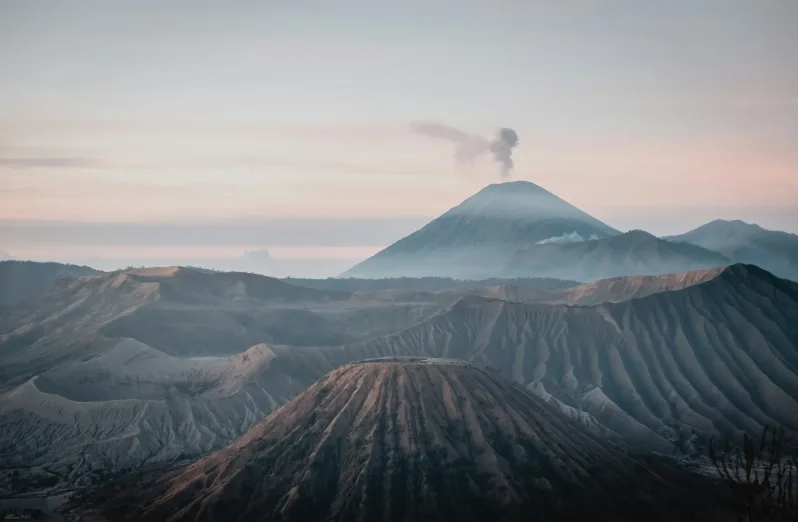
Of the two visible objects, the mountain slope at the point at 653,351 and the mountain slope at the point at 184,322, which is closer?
the mountain slope at the point at 653,351

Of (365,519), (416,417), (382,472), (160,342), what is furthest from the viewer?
(160,342)

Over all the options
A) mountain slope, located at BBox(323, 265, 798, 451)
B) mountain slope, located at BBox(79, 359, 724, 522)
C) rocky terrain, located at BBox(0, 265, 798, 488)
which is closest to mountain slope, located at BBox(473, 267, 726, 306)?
rocky terrain, located at BBox(0, 265, 798, 488)

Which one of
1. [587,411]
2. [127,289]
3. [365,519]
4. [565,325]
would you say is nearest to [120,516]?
[365,519]

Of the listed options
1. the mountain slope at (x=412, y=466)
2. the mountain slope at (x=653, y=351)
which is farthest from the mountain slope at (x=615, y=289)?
the mountain slope at (x=412, y=466)

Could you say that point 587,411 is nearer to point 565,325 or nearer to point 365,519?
point 565,325

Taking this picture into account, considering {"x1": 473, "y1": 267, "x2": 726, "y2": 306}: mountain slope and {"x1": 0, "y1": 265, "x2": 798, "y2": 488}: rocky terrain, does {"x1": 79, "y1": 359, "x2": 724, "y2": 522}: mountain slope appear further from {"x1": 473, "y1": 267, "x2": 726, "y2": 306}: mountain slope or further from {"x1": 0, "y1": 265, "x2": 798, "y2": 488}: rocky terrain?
{"x1": 473, "y1": 267, "x2": 726, "y2": 306}: mountain slope

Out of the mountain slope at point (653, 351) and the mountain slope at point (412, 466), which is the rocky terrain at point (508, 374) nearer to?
the mountain slope at point (653, 351)

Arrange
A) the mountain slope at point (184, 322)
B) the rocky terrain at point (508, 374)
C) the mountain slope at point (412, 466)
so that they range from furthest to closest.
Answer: the mountain slope at point (184, 322) → the rocky terrain at point (508, 374) → the mountain slope at point (412, 466)
